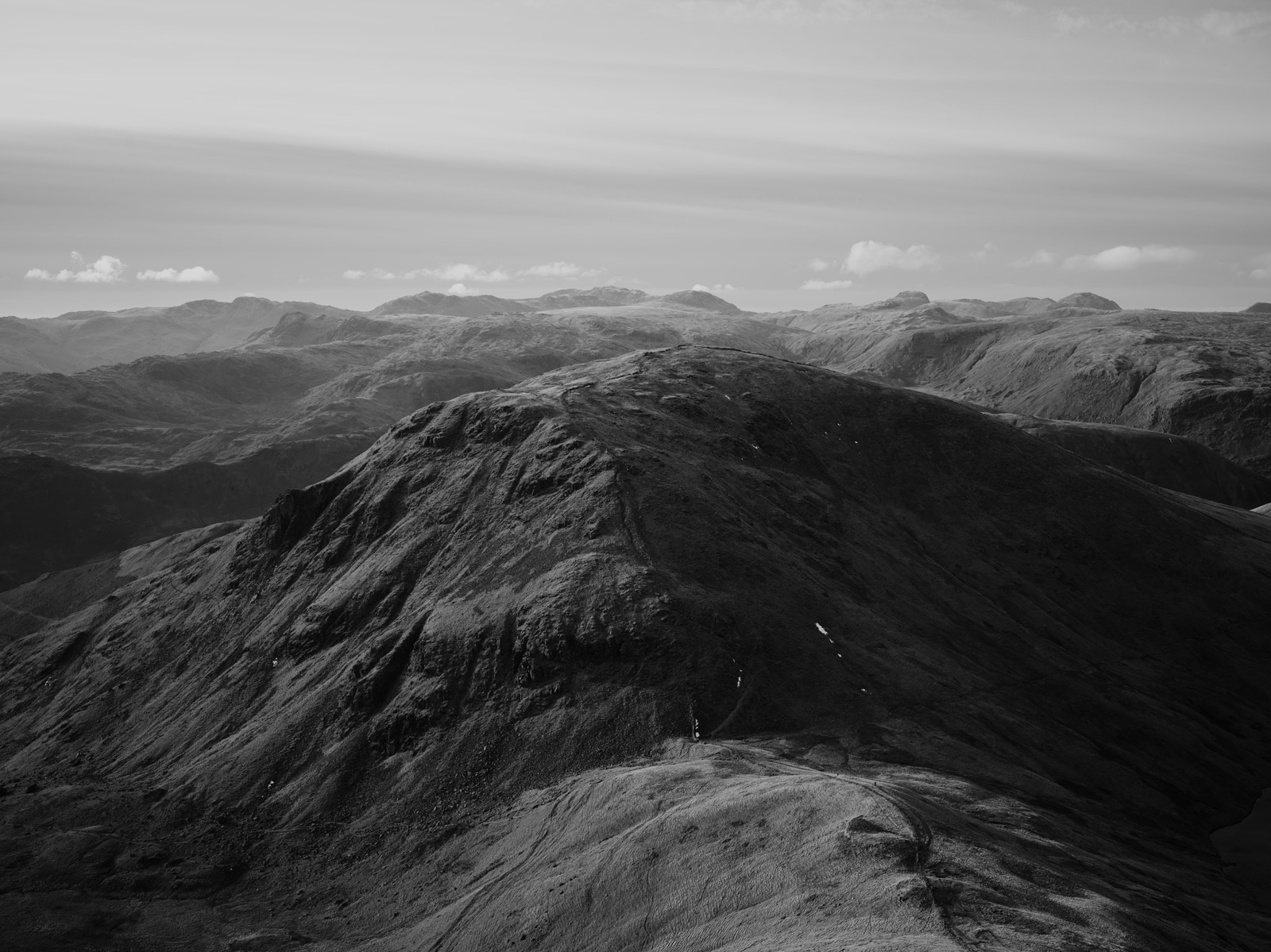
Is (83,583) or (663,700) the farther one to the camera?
(83,583)

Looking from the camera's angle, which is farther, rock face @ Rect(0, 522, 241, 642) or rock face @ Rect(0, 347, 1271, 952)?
rock face @ Rect(0, 522, 241, 642)

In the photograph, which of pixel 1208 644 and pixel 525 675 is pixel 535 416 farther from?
pixel 1208 644

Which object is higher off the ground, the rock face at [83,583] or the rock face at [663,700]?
the rock face at [663,700]

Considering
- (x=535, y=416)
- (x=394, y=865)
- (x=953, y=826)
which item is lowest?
(x=394, y=865)

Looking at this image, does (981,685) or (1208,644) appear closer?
(981,685)

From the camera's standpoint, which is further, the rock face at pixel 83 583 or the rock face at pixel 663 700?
the rock face at pixel 83 583

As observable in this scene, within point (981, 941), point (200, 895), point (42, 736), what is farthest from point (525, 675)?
point (42, 736)

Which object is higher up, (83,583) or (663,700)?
(663,700)

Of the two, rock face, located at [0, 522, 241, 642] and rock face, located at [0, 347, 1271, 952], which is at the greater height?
rock face, located at [0, 347, 1271, 952]
